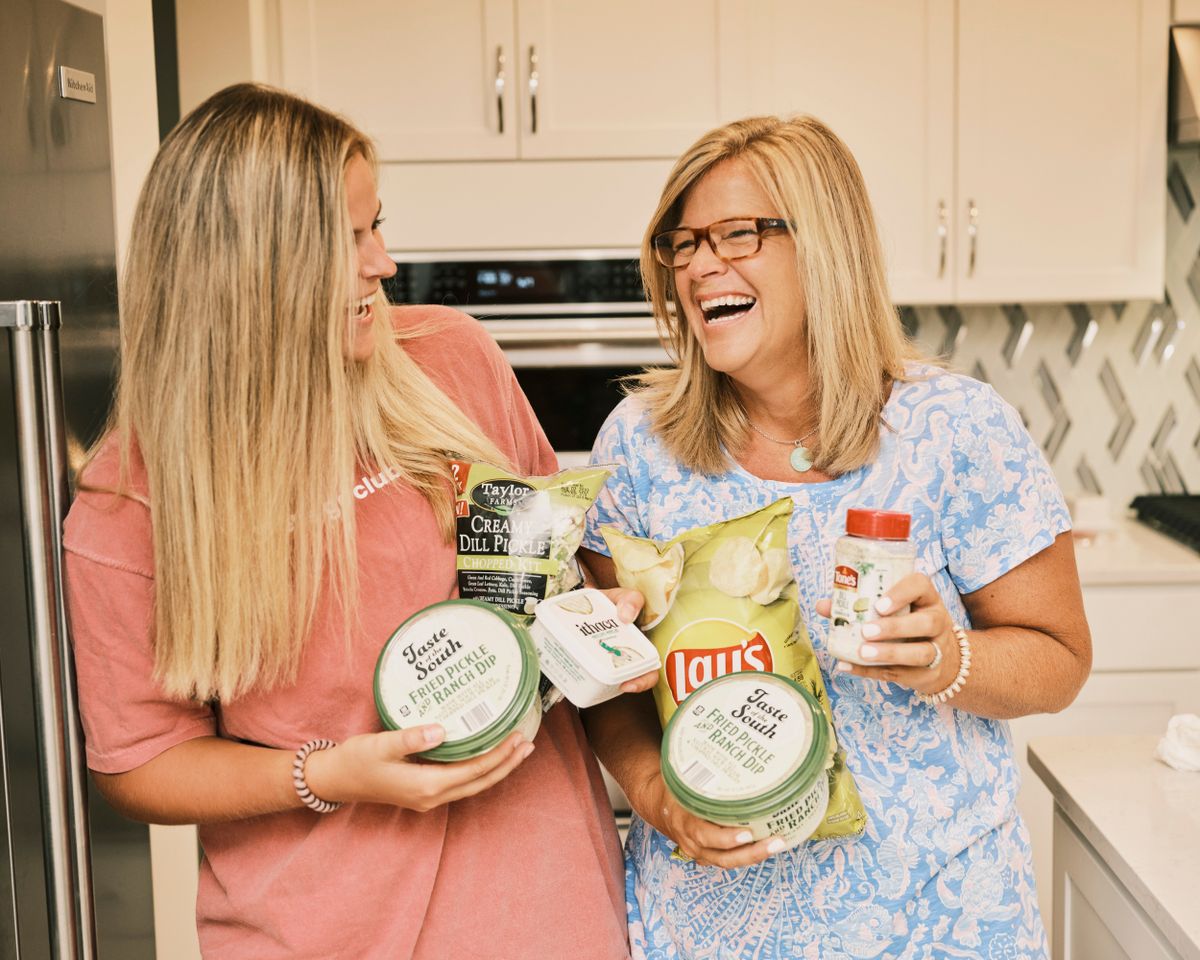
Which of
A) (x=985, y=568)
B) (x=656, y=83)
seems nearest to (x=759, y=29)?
(x=656, y=83)

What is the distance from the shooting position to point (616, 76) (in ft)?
8.62

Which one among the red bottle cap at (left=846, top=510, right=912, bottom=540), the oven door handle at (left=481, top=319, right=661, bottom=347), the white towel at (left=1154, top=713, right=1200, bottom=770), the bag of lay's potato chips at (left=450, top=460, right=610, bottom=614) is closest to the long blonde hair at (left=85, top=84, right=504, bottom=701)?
the bag of lay's potato chips at (left=450, top=460, right=610, bottom=614)

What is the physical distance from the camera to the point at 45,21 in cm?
137

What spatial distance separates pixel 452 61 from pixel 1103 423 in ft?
6.06

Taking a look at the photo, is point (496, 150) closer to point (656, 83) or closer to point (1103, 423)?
point (656, 83)

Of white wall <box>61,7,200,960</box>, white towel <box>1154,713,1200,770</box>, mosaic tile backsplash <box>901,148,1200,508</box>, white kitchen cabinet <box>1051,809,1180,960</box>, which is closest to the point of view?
white kitchen cabinet <box>1051,809,1180,960</box>

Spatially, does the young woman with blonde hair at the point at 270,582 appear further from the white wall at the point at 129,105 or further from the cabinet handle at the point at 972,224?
the cabinet handle at the point at 972,224

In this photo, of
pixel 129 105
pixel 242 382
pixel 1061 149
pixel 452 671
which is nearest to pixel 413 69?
pixel 129 105

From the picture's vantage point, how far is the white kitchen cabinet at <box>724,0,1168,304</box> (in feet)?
8.61

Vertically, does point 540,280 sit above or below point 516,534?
above

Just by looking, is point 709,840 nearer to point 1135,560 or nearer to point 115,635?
point 115,635

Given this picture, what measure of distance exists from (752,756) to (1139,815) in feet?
1.88

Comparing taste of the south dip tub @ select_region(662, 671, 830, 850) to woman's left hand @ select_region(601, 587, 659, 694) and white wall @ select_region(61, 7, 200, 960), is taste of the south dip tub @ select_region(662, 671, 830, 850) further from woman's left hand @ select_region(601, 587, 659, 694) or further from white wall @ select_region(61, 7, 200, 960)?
white wall @ select_region(61, 7, 200, 960)

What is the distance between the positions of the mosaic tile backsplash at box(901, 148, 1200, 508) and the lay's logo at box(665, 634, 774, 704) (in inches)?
84.7
